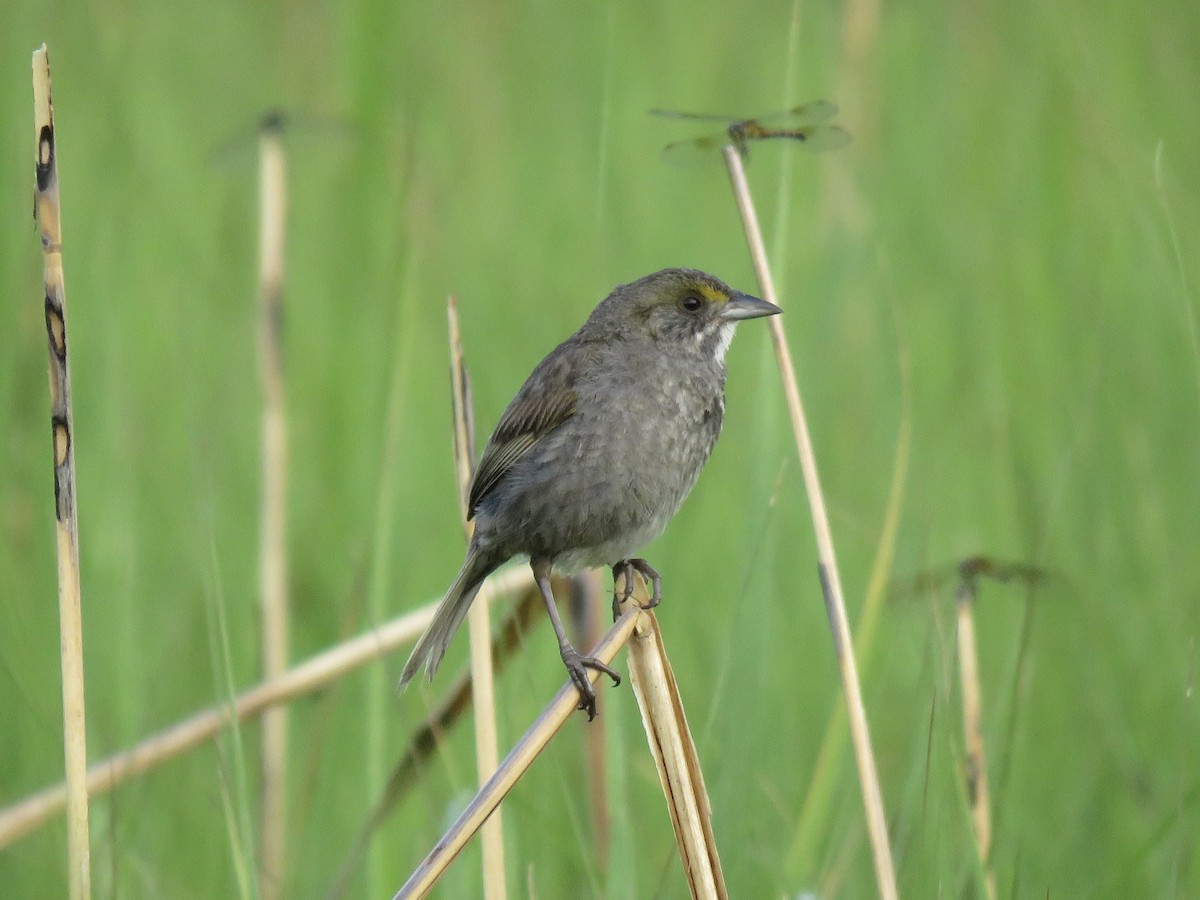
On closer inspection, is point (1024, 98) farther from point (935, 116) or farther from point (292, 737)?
point (292, 737)

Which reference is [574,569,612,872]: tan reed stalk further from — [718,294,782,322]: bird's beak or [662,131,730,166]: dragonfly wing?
[662,131,730,166]: dragonfly wing

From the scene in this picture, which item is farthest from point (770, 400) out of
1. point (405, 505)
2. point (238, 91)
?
point (238, 91)

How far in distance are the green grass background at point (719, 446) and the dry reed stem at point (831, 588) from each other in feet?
0.32

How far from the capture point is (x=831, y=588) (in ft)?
7.38

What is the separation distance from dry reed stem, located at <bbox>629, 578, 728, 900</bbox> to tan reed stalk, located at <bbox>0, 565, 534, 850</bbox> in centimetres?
56

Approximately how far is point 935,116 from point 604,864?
3397 millimetres

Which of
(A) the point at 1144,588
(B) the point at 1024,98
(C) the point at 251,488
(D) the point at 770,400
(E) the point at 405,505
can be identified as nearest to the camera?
(D) the point at 770,400

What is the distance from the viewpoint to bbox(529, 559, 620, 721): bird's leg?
2223mm

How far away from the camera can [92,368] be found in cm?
422

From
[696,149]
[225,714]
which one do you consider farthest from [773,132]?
[225,714]

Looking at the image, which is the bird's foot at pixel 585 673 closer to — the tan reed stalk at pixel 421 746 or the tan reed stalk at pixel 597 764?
the tan reed stalk at pixel 421 746

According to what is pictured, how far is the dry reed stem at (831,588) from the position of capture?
7.04ft

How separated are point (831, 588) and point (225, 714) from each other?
117 cm

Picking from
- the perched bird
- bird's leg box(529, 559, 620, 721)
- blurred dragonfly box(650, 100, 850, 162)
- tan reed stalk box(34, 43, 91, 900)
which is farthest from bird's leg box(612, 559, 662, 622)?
tan reed stalk box(34, 43, 91, 900)
